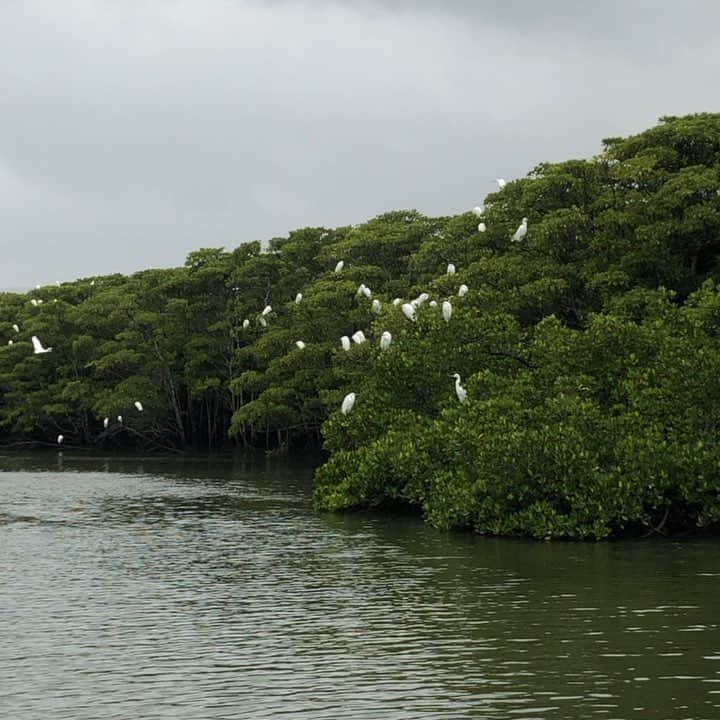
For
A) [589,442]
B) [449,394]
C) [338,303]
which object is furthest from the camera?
[338,303]

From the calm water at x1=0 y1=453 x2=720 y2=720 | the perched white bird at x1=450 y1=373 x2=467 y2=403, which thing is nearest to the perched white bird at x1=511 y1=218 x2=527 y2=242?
the perched white bird at x1=450 y1=373 x2=467 y2=403

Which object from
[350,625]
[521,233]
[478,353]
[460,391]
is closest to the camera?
[350,625]

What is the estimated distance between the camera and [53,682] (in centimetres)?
1280

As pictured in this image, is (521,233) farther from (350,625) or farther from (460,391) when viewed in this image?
(350,625)

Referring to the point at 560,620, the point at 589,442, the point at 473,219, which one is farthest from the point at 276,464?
the point at 560,620

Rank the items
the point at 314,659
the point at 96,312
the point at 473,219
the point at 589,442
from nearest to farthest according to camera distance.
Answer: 1. the point at 314,659
2. the point at 589,442
3. the point at 473,219
4. the point at 96,312

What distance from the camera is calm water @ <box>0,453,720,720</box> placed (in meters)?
11.8

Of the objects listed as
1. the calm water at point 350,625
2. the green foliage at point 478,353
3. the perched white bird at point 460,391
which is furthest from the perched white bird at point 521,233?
the calm water at point 350,625

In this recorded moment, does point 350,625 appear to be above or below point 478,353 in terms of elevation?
below

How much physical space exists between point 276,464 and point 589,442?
31952 millimetres

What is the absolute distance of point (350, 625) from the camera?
15.5 meters

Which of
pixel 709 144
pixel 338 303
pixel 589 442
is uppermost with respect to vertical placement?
pixel 709 144

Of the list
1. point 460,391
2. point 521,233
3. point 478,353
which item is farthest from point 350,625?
point 521,233

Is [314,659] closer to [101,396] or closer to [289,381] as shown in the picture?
[289,381]
